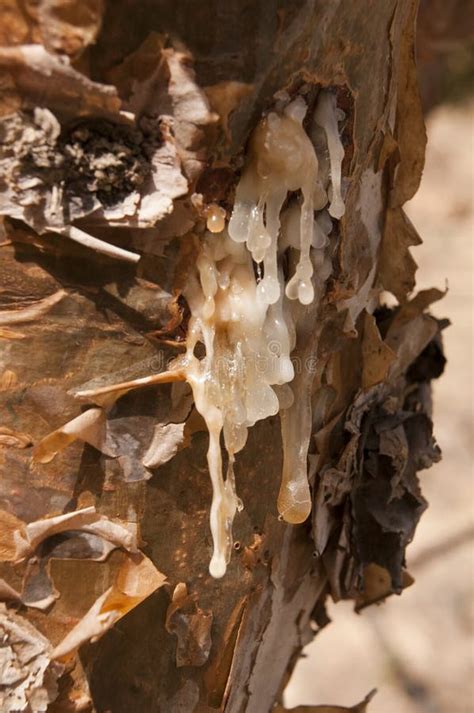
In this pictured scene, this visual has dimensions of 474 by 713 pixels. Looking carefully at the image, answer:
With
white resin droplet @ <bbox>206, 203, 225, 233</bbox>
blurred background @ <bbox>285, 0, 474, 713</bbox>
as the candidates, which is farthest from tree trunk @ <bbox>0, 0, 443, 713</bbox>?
blurred background @ <bbox>285, 0, 474, 713</bbox>

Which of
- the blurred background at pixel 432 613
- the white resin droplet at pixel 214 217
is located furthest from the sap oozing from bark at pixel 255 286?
the blurred background at pixel 432 613

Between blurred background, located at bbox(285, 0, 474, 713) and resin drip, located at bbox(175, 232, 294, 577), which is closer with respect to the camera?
resin drip, located at bbox(175, 232, 294, 577)

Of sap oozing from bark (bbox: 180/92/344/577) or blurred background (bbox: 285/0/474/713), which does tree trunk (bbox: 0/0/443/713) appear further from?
blurred background (bbox: 285/0/474/713)

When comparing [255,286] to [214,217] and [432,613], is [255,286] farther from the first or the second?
[432,613]

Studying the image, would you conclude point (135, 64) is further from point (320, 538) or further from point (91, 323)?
point (320, 538)

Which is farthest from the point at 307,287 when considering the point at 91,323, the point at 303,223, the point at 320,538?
the point at 320,538

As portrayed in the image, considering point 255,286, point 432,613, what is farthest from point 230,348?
point 432,613

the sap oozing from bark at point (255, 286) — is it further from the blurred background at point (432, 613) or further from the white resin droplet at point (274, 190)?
the blurred background at point (432, 613)

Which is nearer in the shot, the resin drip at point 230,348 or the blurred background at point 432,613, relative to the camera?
the resin drip at point 230,348
